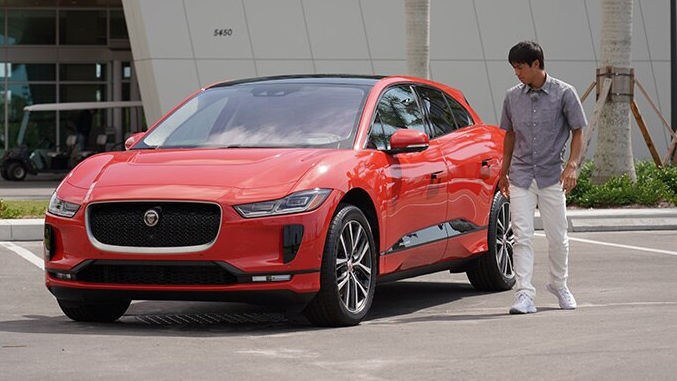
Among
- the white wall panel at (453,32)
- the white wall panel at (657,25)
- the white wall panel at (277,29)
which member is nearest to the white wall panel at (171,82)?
the white wall panel at (277,29)

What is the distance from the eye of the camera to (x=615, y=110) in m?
19.8

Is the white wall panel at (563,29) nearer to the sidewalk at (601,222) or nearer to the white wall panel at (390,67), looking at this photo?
the white wall panel at (390,67)

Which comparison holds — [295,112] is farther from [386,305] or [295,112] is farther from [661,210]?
[661,210]

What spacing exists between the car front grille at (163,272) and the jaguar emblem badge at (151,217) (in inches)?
8.9

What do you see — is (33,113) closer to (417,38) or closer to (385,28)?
(385,28)

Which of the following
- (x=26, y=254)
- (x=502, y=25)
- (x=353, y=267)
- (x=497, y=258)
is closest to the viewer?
(x=353, y=267)

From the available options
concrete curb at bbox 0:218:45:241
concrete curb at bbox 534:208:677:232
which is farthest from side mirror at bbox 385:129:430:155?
concrete curb at bbox 534:208:677:232

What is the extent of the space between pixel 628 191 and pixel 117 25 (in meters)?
27.0

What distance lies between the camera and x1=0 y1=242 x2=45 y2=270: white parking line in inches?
517

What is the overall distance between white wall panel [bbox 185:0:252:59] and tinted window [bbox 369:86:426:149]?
68.6 ft

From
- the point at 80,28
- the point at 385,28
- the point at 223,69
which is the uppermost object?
the point at 80,28

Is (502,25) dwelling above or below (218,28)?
below

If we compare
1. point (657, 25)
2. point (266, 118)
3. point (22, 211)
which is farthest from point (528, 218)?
point (657, 25)

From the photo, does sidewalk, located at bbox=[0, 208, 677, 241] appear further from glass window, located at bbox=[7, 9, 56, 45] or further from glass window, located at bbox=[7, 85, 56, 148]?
glass window, located at bbox=[7, 9, 56, 45]
